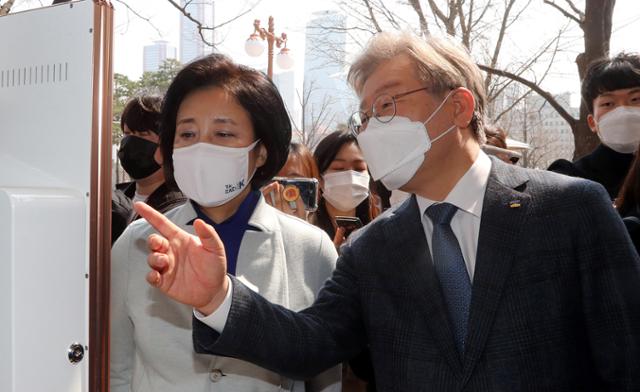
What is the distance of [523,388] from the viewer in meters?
1.56

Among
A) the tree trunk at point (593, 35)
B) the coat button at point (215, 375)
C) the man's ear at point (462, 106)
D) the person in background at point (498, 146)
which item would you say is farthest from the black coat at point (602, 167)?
the tree trunk at point (593, 35)

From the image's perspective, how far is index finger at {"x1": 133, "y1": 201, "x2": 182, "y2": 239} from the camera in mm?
1372

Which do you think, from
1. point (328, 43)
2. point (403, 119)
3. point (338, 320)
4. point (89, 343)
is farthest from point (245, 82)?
point (328, 43)

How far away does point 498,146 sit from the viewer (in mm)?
3676

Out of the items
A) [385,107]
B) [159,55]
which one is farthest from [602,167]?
[159,55]

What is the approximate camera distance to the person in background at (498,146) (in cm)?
340

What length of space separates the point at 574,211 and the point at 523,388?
1.50 ft

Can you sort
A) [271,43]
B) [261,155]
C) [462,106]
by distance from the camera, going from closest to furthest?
[462,106] → [261,155] → [271,43]

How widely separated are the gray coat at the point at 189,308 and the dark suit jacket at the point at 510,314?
0.26m

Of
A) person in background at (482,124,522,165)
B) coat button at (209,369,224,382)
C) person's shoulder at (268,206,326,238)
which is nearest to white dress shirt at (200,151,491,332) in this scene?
person's shoulder at (268,206,326,238)

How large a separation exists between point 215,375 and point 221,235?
1.52ft

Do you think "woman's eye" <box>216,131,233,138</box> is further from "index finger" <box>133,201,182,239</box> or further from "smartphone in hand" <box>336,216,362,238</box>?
"smartphone in hand" <box>336,216,362,238</box>

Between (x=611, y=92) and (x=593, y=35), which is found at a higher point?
(x=593, y=35)

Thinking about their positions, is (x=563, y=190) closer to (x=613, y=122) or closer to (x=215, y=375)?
(x=215, y=375)
